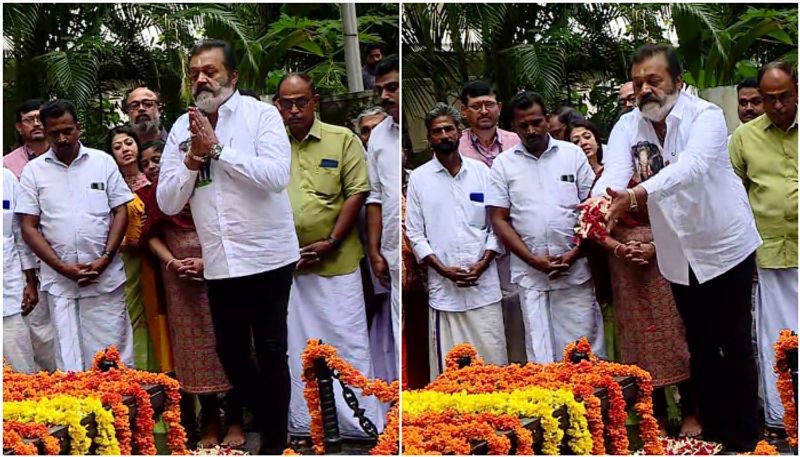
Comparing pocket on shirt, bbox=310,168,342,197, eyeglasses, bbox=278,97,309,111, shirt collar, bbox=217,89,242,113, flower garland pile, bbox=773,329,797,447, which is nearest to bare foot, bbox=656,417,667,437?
flower garland pile, bbox=773,329,797,447

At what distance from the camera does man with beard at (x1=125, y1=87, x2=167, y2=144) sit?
4.39m

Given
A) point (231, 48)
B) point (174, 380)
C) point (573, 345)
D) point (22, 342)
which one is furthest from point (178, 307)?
point (573, 345)

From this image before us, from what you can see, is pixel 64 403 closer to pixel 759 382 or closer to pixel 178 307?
pixel 178 307

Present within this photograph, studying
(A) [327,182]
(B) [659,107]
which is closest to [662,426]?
(B) [659,107]

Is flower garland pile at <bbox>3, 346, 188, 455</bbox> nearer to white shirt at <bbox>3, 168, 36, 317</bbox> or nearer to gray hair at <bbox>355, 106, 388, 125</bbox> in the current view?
white shirt at <bbox>3, 168, 36, 317</bbox>

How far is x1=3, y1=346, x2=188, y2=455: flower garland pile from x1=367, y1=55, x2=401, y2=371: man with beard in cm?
79

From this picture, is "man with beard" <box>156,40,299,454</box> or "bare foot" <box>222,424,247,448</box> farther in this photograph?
"bare foot" <box>222,424,247,448</box>

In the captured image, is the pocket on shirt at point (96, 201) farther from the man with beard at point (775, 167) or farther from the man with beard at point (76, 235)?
the man with beard at point (775, 167)

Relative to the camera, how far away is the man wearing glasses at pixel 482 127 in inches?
172

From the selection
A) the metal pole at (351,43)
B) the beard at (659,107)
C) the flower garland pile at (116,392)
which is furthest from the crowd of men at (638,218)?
the flower garland pile at (116,392)

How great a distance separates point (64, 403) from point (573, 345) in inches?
67.0

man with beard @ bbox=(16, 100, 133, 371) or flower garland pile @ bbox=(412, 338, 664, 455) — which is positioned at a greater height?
man with beard @ bbox=(16, 100, 133, 371)

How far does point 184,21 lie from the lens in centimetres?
440

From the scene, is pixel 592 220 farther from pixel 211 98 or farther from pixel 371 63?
pixel 211 98
